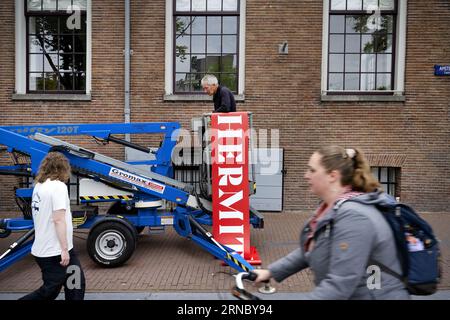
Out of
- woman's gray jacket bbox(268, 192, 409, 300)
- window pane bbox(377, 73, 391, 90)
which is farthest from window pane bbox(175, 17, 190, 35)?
woman's gray jacket bbox(268, 192, 409, 300)

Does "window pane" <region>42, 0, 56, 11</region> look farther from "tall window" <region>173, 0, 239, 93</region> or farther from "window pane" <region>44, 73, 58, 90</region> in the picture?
"tall window" <region>173, 0, 239, 93</region>

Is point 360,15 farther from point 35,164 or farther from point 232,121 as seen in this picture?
point 35,164

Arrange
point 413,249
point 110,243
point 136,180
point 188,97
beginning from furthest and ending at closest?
1. point 188,97
2. point 136,180
3. point 110,243
4. point 413,249

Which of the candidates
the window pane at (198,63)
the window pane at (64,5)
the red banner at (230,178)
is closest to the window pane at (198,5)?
the window pane at (198,63)

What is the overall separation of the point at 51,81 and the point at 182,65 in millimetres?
3435

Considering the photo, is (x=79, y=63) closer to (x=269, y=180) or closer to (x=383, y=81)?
(x=269, y=180)

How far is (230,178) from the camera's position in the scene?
6.54 meters

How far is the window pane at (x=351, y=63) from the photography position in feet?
37.8

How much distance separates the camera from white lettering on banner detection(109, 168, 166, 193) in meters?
6.55

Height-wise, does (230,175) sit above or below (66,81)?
below

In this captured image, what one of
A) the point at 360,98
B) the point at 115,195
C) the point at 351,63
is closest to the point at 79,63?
the point at 115,195

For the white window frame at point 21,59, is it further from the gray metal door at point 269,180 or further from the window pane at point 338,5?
the window pane at point 338,5

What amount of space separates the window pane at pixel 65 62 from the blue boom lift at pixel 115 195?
504 cm

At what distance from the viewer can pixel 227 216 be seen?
21.6ft
